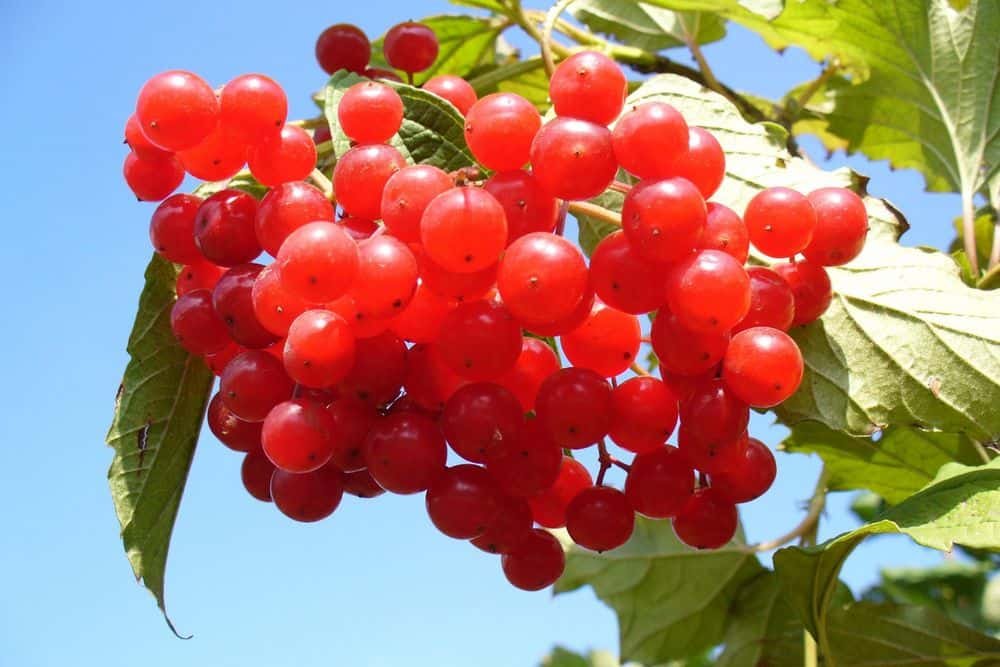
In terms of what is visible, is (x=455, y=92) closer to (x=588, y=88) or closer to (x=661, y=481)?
(x=588, y=88)

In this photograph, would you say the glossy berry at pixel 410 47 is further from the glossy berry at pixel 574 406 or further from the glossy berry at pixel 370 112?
the glossy berry at pixel 574 406

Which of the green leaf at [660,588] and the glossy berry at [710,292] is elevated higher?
the glossy berry at [710,292]

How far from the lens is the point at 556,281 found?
1.00 meters

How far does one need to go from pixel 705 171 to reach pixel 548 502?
16.5 inches

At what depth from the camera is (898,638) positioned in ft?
Answer: 5.81

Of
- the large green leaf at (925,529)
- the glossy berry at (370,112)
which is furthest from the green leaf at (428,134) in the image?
the large green leaf at (925,529)

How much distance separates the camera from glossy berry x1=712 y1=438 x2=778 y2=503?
1.18 metres

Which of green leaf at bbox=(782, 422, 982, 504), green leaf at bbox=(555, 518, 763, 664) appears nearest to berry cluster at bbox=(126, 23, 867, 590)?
green leaf at bbox=(782, 422, 982, 504)

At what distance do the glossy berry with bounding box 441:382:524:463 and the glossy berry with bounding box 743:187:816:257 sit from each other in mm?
319

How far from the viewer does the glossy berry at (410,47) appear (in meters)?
1.64

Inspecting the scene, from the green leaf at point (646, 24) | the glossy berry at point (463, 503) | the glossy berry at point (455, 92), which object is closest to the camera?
the glossy berry at point (463, 503)

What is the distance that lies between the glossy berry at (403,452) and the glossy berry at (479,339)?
8 centimetres

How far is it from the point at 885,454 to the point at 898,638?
1.00ft

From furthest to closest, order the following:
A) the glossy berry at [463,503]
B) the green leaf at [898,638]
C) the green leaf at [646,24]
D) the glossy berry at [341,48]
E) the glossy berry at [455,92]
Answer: the green leaf at [646,24]
the green leaf at [898,638]
the glossy berry at [341,48]
the glossy berry at [455,92]
the glossy berry at [463,503]
